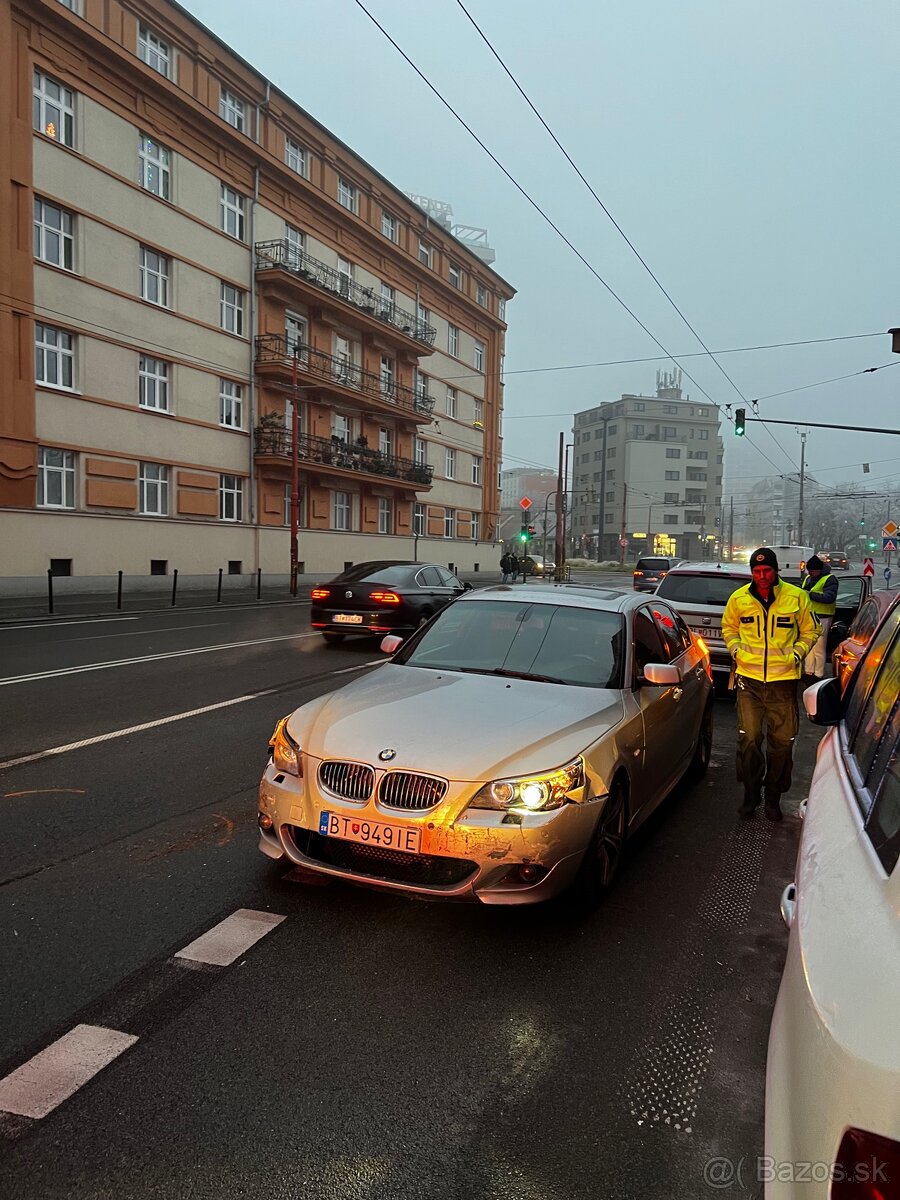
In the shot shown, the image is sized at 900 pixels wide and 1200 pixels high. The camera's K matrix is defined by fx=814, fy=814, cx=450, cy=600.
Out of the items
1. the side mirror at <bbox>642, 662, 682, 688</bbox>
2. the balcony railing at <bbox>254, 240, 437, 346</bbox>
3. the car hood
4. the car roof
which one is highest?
the balcony railing at <bbox>254, 240, 437, 346</bbox>

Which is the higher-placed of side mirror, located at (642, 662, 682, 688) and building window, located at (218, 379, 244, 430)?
building window, located at (218, 379, 244, 430)

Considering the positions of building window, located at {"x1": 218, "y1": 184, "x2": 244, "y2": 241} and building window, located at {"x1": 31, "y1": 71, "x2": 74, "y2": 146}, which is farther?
building window, located at {"x1": 218, "y1": 184, "x2": 244, "y2": 241}

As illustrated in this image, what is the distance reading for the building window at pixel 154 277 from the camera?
2716 cm

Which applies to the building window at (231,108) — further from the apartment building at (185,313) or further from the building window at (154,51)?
the building window at (154,51)

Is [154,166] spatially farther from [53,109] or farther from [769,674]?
[769,674]

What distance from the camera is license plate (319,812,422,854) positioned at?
3402 mm

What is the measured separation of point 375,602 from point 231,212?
77.9ft

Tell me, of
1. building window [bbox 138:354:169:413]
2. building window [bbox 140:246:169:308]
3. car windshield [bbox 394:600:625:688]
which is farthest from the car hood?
building window [bbox 140:246:169:308]

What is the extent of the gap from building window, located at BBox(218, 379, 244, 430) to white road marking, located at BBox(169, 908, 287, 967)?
29.2 m

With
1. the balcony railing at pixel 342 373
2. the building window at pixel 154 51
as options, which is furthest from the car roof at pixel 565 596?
the building window at pixel 154 51

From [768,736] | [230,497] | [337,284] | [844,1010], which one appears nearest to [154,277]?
[230,497]

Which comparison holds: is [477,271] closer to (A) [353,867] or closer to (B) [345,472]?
(B) [345,472]

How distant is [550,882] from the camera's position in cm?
348

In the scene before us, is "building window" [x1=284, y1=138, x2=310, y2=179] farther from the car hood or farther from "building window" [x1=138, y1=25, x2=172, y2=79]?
the car hood
